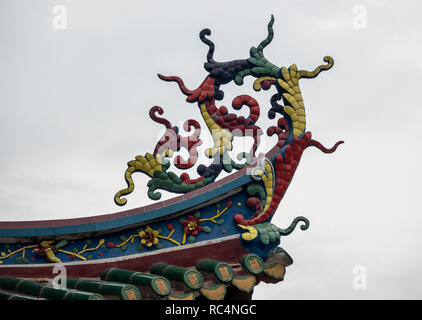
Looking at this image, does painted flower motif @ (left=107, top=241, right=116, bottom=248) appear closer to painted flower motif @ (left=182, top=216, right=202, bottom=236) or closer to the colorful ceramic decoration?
the colorful ceramic decoration

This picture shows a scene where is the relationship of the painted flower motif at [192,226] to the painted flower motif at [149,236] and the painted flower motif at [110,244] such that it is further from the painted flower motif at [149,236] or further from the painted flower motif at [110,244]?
the painted flower motif at [110,244]

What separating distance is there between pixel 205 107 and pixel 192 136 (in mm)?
390

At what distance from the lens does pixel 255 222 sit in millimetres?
7641

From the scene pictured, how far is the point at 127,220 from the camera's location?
7430 millimetres

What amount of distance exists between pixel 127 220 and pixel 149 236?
10.7 inches

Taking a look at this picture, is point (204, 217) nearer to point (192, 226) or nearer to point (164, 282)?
point (192, 226)

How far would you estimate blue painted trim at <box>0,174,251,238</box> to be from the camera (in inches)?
282

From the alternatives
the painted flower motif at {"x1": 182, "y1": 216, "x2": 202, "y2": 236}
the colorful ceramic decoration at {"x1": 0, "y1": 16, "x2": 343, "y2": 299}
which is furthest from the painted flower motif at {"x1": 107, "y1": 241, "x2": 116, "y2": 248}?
the painted flower motif at {"x1": 182, "y1": 216, "x2": 202, "y2": 236}

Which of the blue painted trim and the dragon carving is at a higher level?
the dragon carving

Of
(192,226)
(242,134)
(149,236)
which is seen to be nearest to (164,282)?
(149,236)

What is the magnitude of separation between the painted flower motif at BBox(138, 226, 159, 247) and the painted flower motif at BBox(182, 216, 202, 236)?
0.30m

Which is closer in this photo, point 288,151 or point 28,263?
point 28,263
